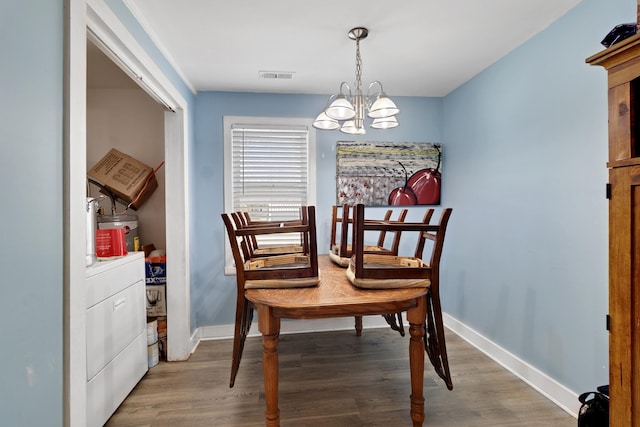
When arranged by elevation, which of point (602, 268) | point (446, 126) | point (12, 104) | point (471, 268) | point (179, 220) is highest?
point (446, 126)

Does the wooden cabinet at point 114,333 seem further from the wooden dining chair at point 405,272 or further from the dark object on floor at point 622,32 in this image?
the dark object on floor at point 622,32

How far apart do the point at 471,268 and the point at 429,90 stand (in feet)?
6.09

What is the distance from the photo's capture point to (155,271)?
2592 millimetres

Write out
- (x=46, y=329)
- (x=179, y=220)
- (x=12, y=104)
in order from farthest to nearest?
(x=179, y=220), (x=46, y=329), (x=12, y=104)

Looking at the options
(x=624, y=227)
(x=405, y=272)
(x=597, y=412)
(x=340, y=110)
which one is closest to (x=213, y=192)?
(x=340, y=110)

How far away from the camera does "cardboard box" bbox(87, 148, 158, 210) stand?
2.66 meters

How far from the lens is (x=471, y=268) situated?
2.91 metres

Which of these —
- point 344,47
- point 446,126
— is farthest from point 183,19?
point 446,126

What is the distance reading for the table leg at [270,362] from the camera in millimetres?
1476

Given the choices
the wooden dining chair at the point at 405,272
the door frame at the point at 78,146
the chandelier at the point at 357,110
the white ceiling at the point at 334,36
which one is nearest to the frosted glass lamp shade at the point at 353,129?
the chandelier at the point at 357,110

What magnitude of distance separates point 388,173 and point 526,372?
2.06 m

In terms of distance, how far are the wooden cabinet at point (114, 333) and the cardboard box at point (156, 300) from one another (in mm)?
239

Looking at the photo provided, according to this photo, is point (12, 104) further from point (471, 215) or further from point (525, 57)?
point (471, 215)

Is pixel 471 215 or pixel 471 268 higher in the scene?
pixel 471 215
